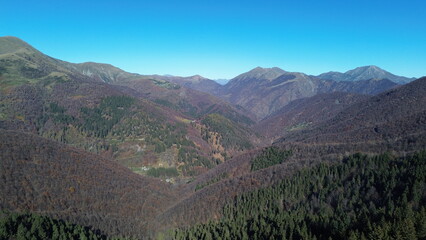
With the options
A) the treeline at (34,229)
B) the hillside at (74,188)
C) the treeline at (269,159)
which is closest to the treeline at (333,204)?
the treeline at (34,229)

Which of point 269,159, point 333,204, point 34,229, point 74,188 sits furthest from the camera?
point 269,159

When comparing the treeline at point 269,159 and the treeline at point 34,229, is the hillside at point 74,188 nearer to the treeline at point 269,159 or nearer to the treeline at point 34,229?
the treeline at point 34,229

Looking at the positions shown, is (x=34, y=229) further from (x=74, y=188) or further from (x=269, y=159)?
(x=269, y=159)

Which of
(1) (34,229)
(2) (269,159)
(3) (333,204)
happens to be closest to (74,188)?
(1) (34,229)

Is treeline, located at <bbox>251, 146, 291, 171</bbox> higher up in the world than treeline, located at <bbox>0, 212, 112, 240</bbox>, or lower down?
higher up

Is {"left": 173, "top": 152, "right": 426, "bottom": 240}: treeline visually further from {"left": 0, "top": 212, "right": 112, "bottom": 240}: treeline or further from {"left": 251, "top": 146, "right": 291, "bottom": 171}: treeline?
{"left": 251, "top": 146, "right": 291, "bottom": 171}: treeline

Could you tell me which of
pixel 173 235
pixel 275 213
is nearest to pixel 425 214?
pixel 275 213

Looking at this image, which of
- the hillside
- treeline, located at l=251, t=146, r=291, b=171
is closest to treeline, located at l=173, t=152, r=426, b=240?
the hillside
